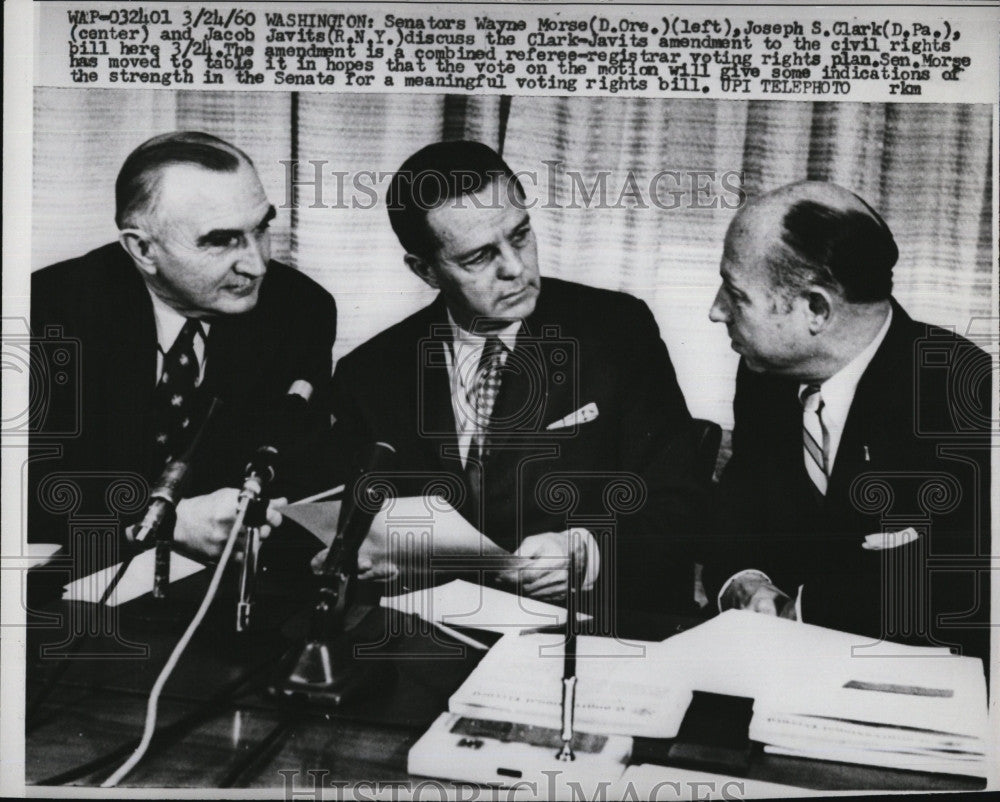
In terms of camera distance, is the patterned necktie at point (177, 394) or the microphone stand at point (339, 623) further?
the patterned necktie at point (177, 394)

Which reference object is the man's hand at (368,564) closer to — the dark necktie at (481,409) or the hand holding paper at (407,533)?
the hand holding paper at (407,533)

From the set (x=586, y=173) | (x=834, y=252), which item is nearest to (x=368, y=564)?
(x=586, y=173)

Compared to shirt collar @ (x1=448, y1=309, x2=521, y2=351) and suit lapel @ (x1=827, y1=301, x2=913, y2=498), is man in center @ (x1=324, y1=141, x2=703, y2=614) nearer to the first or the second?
shirt collar @ (x1=448, y1=309, x2=521, y2=351)

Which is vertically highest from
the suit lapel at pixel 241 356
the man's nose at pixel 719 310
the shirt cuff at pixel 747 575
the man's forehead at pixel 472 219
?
the man's forehead at pixel 472 219

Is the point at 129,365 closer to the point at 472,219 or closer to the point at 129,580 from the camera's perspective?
the point at 129,580

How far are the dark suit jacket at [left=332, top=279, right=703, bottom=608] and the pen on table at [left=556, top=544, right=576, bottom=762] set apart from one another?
94 mm

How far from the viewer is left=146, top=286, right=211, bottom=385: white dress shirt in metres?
2.16

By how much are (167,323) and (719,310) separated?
1.35 metres

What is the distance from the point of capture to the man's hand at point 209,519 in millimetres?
2131

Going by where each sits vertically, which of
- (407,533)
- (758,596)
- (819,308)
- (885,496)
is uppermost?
(819,308)

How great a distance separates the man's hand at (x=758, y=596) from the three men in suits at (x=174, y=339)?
42.9 inches

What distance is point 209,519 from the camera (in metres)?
2.13

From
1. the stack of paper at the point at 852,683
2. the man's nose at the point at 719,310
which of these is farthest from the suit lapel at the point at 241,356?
the stack of paper at the point at 852,683

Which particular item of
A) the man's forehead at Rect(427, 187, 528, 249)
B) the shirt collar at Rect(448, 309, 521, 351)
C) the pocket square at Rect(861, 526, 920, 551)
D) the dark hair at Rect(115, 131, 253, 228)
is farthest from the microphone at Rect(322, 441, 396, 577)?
the pocket square at Rect(861, 526, 920, 551)
